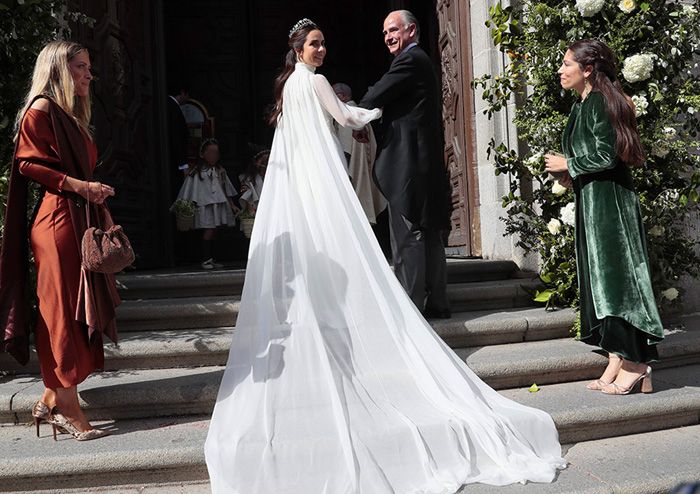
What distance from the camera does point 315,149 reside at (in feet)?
13.8

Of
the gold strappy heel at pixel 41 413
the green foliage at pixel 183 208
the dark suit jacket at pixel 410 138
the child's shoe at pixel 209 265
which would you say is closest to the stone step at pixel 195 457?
the gold strappy heel at pixel 41 413

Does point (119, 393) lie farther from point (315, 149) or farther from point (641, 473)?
point (641, 473)

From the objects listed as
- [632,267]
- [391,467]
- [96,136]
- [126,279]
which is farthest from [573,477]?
[96,136]

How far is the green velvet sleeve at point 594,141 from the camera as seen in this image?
4.11 m

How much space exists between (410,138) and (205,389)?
2.26 metres

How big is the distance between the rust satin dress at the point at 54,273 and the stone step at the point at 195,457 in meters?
0.40

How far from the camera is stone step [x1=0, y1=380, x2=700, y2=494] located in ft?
10.8

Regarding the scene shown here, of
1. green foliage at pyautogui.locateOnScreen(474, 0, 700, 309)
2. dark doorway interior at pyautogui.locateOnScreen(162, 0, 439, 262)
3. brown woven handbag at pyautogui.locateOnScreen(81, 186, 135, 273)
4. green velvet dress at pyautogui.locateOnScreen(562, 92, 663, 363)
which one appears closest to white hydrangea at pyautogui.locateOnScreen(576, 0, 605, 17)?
green foliage at pyautogui.locateOnScreen(474, 0, 700, 309)

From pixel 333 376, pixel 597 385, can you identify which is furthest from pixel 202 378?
pixel 597 385

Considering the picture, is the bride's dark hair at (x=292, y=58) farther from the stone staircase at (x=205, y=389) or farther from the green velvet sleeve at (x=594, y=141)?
the green velvet sleeve at (x=594, y=141)

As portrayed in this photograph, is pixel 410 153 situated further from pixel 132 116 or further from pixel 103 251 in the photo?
pixel 132 116

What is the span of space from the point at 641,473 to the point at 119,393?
9.40ft

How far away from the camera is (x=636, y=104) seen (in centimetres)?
474

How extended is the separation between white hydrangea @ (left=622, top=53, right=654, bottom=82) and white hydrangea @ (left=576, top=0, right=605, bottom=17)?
42cm
